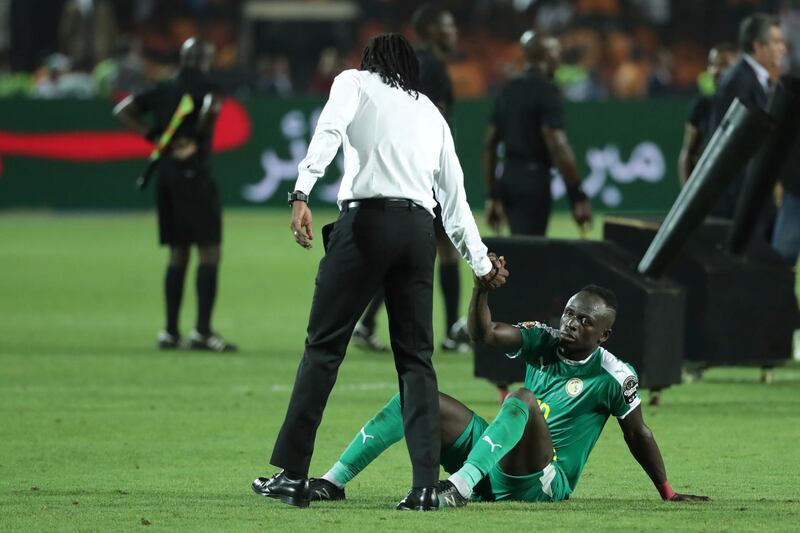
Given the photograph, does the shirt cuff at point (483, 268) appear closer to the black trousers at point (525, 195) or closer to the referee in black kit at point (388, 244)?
the referee in black kit at point (388, 244)

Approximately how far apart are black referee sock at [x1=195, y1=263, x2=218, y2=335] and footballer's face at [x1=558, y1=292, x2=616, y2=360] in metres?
6.39

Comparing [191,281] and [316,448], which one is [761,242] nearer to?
[316,448]

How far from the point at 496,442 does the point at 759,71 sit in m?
5.68

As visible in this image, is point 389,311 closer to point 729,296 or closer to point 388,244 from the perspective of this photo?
point 388,244

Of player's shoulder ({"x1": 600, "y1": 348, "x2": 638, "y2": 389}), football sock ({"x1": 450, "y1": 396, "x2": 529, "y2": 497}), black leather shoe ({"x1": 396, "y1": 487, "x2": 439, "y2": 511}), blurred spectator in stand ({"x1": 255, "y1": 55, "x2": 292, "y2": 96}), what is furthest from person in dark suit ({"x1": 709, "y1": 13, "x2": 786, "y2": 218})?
blurred spectator in stand ({"x1": 255, "y1": 55, "x2": 292, "y2": 96})

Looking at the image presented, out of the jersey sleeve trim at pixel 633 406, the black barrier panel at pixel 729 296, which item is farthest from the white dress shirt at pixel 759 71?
the jersey sleeve trim at pixel 633 406

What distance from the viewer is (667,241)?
1030 centimetres

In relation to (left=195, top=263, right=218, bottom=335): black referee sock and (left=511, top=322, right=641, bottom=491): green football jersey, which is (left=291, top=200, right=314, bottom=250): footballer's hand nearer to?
(left=511, top=322, right=641, bottom=491): green football jersey

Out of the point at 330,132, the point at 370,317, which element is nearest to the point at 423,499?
the point at 330,132

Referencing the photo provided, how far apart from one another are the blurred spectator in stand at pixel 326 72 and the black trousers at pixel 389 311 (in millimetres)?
21755

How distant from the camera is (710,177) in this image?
10523 millimetres

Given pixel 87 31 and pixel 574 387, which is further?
pixel 87 31

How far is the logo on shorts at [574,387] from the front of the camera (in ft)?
23.5

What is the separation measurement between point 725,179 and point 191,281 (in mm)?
9063
